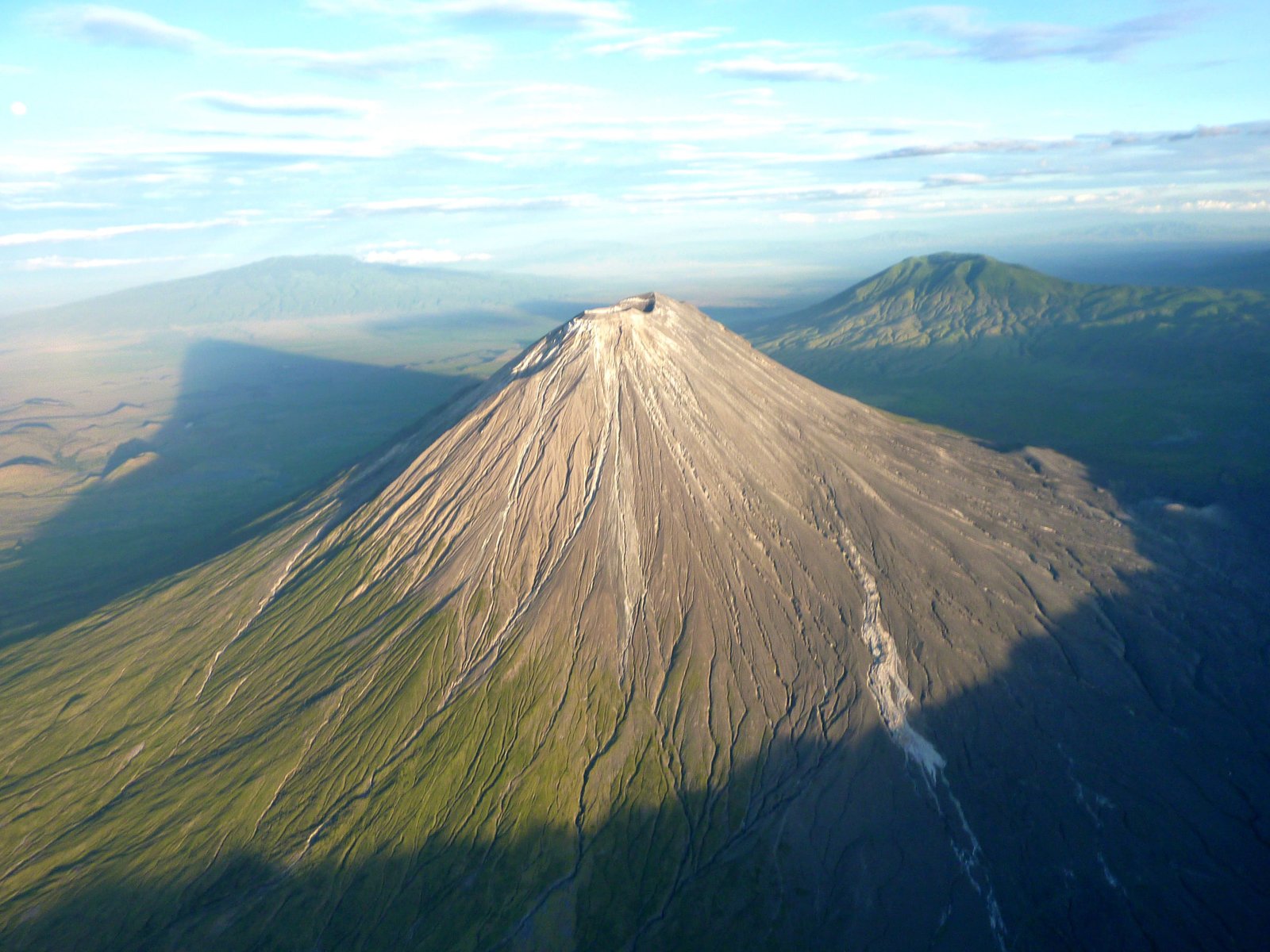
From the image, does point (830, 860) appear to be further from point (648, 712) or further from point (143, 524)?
point (143, 524)

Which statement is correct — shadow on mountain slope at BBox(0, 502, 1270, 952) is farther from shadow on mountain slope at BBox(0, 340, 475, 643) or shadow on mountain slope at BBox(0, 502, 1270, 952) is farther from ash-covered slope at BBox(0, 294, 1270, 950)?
shadow on mountain slope at BBox(0, 340, 475, 643)

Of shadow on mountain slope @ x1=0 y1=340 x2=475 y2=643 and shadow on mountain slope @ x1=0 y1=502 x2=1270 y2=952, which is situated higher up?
shadow on mountain slope @ x1=0 y1=502 x2=1270 y2=952

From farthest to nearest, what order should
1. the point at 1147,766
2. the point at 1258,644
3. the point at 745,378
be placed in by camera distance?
the point at 745,378 < the point at 1258,644 < the point at 1147,766

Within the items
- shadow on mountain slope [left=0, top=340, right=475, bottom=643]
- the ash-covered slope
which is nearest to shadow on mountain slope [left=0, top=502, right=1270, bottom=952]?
the ash-covered slope

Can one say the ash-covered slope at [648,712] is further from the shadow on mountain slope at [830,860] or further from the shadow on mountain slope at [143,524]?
the shadow on mountain slope at [143,524]

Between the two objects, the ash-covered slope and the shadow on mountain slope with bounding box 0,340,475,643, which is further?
the shadow on mountain slope with bounding box 0,340,475,643

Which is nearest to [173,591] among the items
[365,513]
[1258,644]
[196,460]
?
[365,513]

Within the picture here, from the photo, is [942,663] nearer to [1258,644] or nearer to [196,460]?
[1258,644]
